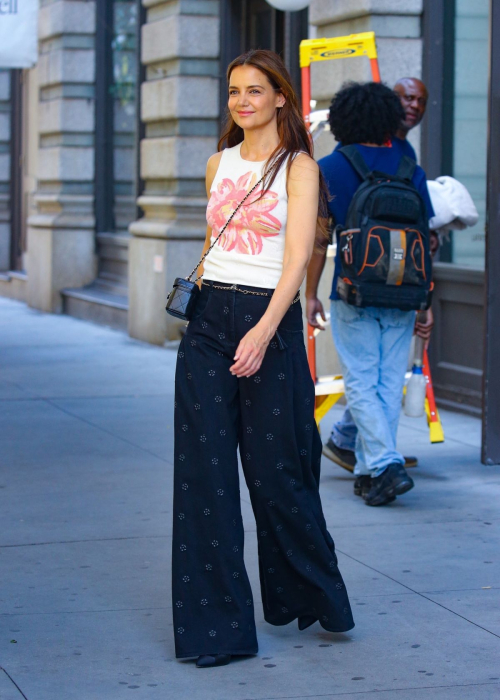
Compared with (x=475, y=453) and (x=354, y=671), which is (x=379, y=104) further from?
(x=354, y=671)

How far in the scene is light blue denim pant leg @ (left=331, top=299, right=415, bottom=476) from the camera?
586 centimetres

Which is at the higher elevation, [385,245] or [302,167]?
[302,167]

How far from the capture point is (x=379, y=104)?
583cm

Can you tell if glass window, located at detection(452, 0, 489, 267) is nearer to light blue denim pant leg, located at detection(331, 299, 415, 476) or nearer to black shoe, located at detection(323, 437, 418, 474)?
black shoe, located at detection(323, 437, 418, 474)

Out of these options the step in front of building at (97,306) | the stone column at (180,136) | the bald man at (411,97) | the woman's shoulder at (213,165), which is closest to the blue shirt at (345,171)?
the bald man at (411,97)

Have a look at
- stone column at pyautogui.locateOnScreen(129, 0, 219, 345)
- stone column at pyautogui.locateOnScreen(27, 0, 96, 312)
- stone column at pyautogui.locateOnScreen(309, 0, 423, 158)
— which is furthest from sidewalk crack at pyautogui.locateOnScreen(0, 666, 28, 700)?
stone column at pyautogui.locateOnScreen(27, 0, 96, 312)

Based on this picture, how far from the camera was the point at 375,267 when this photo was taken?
5.67 m

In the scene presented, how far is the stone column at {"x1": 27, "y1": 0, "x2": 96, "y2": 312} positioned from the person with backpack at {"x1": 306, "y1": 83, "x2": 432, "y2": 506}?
9970 millimetres

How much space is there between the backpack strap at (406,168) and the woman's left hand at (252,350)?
230 cm

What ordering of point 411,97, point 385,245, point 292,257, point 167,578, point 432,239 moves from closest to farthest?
point 292,257, point 167,578, point 385,245, point 411,97, point 432,239

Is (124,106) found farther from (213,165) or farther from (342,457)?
(213,165)

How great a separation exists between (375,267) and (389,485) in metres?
1.02

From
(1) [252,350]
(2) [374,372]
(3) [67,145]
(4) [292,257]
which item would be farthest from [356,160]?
(3) [67,145]

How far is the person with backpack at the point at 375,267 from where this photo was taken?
567 cm
